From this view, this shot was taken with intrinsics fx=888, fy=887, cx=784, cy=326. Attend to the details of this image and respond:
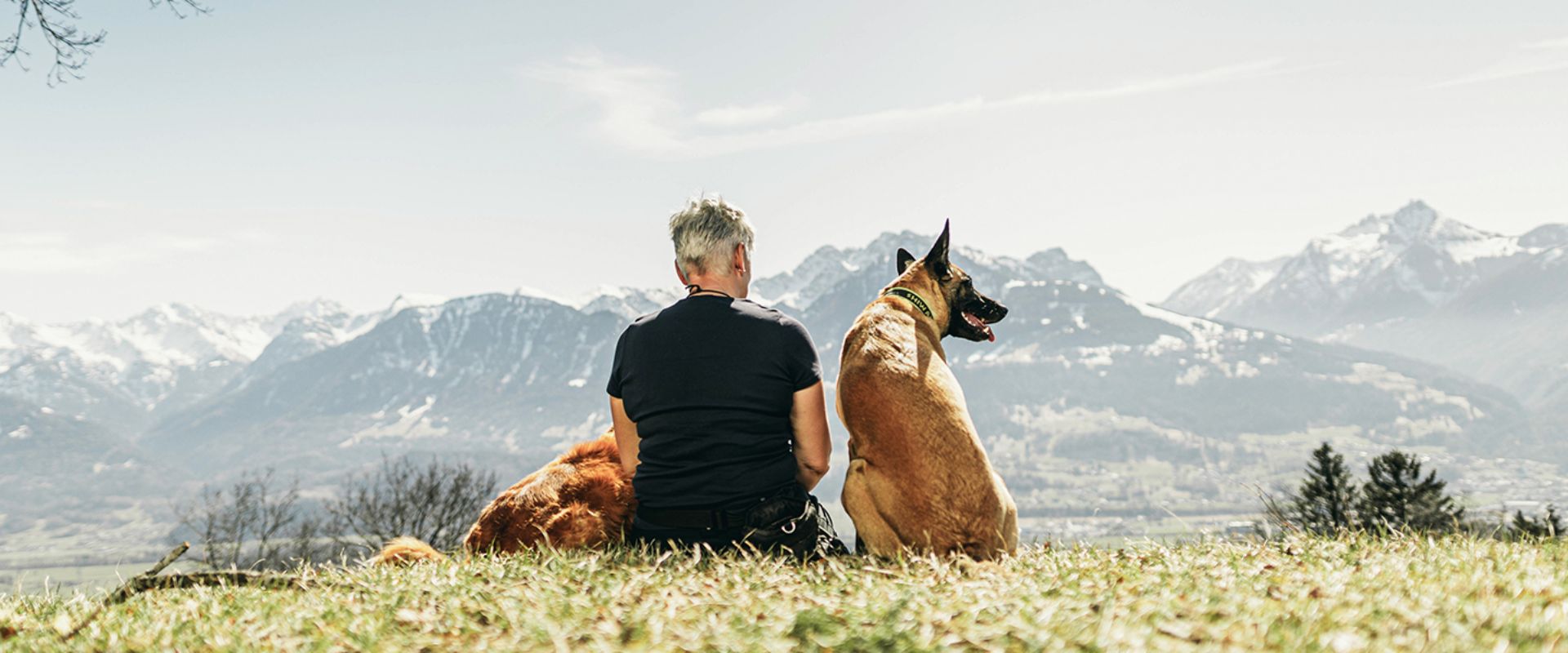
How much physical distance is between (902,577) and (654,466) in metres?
2.08

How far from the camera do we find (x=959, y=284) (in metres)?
7.75

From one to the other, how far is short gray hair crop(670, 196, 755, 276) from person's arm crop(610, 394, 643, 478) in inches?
45.9

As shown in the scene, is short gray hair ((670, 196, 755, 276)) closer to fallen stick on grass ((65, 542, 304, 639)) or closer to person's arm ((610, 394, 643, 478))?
person's arm ((610, 394, 643, 478))

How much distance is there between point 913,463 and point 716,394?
4.38ft

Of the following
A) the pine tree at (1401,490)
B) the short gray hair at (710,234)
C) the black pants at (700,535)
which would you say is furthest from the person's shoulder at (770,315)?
the pine tree at (1401,490)

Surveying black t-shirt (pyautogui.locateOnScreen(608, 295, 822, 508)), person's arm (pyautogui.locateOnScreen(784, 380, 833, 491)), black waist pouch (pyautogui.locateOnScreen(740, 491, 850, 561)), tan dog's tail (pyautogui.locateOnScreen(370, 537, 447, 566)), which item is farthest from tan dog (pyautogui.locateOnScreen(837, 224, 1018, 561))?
tan dog's tail (pyautogui.locateOnScreen(370, 537, 447, 566))

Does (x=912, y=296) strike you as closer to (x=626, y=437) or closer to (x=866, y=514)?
(x=866, y=514)

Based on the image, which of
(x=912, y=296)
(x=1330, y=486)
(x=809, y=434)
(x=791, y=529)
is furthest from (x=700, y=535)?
(x=1330, y=486)

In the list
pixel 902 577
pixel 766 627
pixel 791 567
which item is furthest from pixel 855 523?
pixel 766 627

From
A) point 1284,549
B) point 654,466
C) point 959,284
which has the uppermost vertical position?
point 959,284

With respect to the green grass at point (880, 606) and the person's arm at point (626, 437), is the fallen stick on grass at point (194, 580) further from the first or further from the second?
the person's arm at point (626, 437)

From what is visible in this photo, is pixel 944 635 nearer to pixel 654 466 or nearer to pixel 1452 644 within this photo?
pixel 1452 644

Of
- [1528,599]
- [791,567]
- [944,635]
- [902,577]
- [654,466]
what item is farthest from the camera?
[654,466]

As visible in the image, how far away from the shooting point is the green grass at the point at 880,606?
10.4ft
